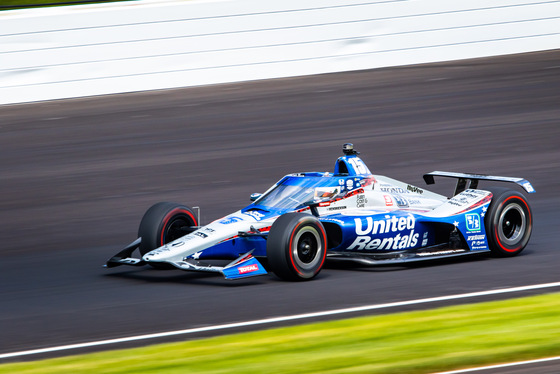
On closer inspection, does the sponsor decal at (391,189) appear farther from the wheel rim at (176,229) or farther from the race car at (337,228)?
the wheel rim at (176,229)

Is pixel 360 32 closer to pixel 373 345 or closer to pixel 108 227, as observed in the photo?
pixel 108 227

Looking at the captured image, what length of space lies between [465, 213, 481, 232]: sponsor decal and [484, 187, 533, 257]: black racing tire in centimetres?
9

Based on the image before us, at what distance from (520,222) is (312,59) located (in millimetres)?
11113

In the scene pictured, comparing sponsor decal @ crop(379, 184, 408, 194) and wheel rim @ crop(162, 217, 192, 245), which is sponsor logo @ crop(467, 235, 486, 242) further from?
wheel rim @ crop(162, 217, 192, 245)

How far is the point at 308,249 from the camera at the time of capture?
9477 mm

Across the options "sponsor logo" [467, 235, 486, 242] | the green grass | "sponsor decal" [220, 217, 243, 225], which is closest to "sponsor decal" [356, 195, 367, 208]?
"sponsor logo" [467, 235, 486, 242]

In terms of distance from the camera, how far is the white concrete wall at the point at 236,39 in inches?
752

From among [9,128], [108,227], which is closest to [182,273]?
[108,227]

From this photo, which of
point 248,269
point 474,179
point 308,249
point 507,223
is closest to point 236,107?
point 474,179

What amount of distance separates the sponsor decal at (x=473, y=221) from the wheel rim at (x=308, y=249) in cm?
183

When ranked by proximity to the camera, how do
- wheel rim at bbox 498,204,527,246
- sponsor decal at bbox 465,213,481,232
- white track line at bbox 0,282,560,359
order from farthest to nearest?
wheel rim at bbox 498,204,527,246
sponsor decal at bbox 465,213,481,232
white track line at bbox 0,282,560,359

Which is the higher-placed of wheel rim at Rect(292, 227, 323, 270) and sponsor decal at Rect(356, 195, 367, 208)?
sponsor decal at Rect(356, 195, 367, 208)

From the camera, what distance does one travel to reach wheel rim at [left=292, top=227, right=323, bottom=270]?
9.33 m

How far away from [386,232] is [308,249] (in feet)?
3.31
